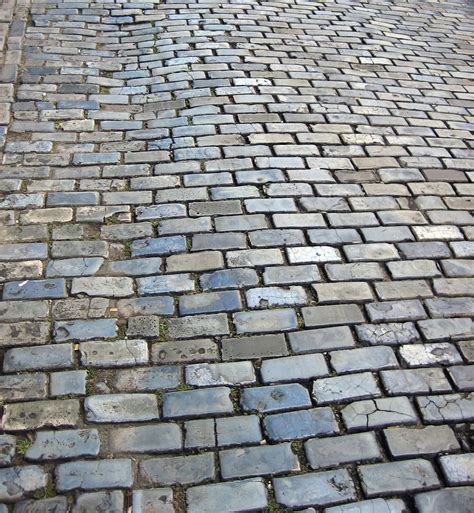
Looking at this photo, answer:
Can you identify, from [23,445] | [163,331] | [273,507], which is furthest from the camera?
[163,331]

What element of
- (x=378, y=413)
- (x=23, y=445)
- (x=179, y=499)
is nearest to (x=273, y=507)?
(x=179, y=499)

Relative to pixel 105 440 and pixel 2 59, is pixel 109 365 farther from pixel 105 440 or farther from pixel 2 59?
pixel 2 59

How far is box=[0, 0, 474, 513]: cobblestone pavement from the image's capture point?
7.36 ft

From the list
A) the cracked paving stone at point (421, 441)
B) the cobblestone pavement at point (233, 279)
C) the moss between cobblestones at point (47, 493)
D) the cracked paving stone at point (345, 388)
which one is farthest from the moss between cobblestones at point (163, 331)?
the cracked paving stone at point (421, 441)

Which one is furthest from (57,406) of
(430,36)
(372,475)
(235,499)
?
(430,36)

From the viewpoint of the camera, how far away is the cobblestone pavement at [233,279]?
2244 millimetres

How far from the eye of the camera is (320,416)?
242cm

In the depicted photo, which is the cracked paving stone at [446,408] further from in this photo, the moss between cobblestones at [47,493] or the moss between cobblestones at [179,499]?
the moss between cobblestones at [47,493]

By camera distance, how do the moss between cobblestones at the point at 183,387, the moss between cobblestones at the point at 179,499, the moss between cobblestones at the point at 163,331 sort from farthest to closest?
the moss between cobblestones at the point at 163,331
the moss between cobblestones at the point at 183,387
the moss between cobblestones at the point at 179,499

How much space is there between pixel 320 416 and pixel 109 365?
0.87 m

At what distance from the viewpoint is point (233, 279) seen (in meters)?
3.03

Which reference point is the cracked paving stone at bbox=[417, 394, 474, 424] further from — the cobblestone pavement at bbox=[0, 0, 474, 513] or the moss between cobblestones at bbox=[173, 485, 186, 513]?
the moss between cobblestones at bbox=[173, 485, 186, 513]

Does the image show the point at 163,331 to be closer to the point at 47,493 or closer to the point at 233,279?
the point at 233,279

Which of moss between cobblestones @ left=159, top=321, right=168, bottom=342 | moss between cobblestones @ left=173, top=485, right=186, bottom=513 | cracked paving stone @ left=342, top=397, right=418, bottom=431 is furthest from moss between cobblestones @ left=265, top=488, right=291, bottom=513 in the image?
moss between cobblestones @ left=159, top=321, right=168, bottom=342
